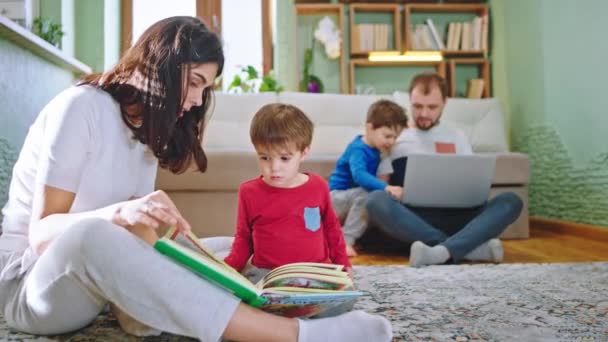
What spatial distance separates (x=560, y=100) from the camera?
109 inches

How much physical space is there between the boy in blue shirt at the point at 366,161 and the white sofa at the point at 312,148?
0.36m

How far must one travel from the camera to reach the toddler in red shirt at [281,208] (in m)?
1.12

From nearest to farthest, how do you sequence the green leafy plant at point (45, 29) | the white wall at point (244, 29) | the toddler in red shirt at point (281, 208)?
the toddler in red shirt at point (281, 208) → the green leafy plant at point (45, 29) → the white wall at point (244, 29)

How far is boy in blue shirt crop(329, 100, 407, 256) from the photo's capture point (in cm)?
208

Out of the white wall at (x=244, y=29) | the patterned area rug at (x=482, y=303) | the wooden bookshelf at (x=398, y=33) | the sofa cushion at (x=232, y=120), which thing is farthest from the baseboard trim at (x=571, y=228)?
the white wall at (x=244, y=29)

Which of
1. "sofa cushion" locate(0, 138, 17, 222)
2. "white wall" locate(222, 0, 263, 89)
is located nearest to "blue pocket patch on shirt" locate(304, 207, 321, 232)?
"sofa cushion" locate(0, 138, 17, 222)

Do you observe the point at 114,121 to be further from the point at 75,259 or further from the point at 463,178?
the point at 463,178

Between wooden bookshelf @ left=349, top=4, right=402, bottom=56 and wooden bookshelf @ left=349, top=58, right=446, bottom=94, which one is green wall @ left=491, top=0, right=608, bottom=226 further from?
wooden bookshelf @ left=349, top=4, right=402, bottom=56

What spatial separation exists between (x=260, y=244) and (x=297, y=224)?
99 millimetres

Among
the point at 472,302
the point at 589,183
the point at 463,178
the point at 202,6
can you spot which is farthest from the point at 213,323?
the point at 202,6

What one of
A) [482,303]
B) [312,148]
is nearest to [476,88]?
[312,148]

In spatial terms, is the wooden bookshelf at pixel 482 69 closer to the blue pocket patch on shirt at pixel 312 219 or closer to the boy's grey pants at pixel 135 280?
the blue pocket patch on shirt at pixel 312 219

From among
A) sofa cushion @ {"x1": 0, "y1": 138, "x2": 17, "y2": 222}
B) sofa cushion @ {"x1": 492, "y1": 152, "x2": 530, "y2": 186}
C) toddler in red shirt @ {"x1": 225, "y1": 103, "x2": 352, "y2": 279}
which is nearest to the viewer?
toddler in red shirt @ {"x1": 225, "y1": 103, "x2": 352, "y2": 279}

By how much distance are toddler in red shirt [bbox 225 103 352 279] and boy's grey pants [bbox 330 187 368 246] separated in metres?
0.94
